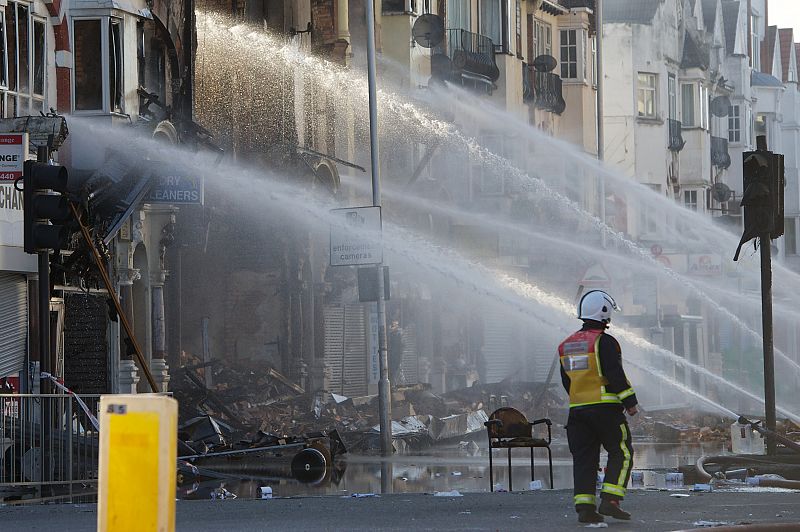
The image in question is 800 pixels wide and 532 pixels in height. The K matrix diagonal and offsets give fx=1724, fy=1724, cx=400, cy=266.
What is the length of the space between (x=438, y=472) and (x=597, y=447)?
33.1 ft

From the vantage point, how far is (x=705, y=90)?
68.2m

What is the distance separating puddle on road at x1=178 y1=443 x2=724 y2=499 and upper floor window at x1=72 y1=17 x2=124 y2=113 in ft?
20.6

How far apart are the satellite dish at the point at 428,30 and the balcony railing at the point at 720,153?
2934cm

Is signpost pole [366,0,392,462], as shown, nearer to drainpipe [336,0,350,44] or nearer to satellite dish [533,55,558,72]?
drainpipe [336,0,350,44]

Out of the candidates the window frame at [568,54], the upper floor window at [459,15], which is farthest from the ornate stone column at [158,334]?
the window frame at [568,54]

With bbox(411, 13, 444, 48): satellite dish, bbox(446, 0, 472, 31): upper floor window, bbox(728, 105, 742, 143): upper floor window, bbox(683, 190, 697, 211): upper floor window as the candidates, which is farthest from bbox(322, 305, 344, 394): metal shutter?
bbox(728, 105, 742, 143): upper floor window

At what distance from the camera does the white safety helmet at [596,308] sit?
11.8 m

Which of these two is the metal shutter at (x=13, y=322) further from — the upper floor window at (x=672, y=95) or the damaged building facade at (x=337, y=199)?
the upper floor window at (x=672, y=95)

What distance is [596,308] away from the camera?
464 inches

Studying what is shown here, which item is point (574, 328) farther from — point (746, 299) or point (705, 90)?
point (705, 90)

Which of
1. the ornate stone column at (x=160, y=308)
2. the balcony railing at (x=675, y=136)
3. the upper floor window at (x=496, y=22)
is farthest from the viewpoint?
→ the balcony railing at (x=675, y=136)

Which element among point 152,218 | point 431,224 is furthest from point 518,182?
point 152,218

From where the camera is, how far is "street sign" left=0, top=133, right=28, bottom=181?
53.0 feet

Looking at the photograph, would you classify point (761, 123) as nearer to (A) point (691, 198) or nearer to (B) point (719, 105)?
(B) point (719, 105)
